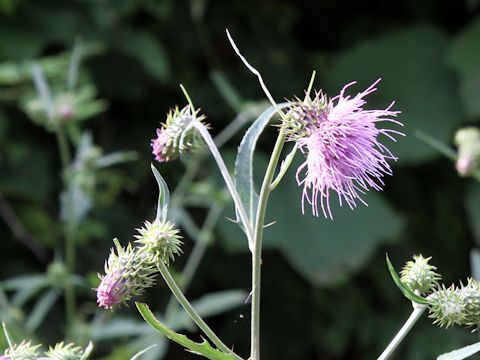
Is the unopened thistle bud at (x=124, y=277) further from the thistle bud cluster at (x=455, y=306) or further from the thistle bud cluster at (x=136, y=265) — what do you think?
the thistle bud cluster at (x=455, y=306)

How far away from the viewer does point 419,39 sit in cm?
364

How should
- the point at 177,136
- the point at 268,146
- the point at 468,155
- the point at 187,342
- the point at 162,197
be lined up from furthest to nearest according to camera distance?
the point at 268,146 < the point at 468,155 < the point at 177,136 < the point at 162,197 < the point at 187,342

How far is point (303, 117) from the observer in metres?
0.94

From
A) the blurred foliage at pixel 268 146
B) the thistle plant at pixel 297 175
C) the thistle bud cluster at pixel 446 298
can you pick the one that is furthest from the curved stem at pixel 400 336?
the blurred foliage at pixel 268 146

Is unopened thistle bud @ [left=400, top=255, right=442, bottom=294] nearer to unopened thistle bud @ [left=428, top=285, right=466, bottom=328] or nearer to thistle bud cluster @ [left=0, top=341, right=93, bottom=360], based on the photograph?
unopened thistle bud @ [left=428, top=285, right=466, bottom=328]

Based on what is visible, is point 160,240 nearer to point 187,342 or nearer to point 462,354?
point 187,342

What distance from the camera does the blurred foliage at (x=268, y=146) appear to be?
117 inches

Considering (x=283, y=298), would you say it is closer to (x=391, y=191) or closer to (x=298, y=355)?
(x=298, y=355)

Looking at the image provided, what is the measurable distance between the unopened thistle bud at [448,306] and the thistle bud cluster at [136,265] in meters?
0.30

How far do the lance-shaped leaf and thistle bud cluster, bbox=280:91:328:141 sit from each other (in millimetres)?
86

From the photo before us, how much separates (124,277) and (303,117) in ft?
0.86

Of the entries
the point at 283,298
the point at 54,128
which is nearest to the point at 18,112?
the point at 54,128

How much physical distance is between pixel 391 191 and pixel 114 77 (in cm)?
131

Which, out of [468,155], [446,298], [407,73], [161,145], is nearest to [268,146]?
[407,73]
